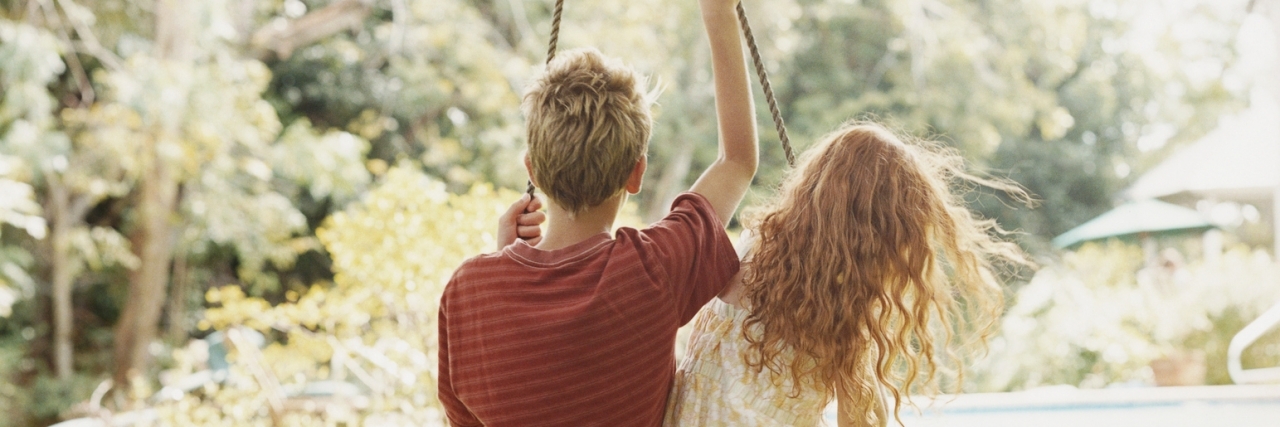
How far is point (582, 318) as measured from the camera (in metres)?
0.98

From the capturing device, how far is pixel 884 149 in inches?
43.3

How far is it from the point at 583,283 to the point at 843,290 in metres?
0.30

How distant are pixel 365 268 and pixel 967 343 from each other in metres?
2.08

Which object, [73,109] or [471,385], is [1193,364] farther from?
[73,109]

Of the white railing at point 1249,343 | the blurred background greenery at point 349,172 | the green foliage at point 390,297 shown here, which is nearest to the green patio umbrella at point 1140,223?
the blurred background greenery at point 349,172

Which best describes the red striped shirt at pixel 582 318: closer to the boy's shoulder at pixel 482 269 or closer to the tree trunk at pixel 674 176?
the boy's shoulder at pixel 482 269

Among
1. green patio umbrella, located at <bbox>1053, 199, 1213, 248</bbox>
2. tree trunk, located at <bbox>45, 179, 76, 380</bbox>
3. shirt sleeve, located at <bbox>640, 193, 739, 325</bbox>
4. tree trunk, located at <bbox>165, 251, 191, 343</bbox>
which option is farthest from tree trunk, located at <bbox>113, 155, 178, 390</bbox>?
green patio umbrella, located at <bbox>1053, 199, 1213, 248</bbox>

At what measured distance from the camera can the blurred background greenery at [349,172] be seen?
3.07 meters

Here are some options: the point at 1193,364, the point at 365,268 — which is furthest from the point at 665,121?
the point at 365,268

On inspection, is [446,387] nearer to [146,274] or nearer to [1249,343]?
[1249,343]

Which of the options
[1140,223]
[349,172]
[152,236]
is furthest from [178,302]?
[1140,223]

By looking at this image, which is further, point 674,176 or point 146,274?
point 674,176

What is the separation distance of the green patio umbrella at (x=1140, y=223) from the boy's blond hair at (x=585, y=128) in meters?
8.23

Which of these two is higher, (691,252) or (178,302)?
(691,252)
